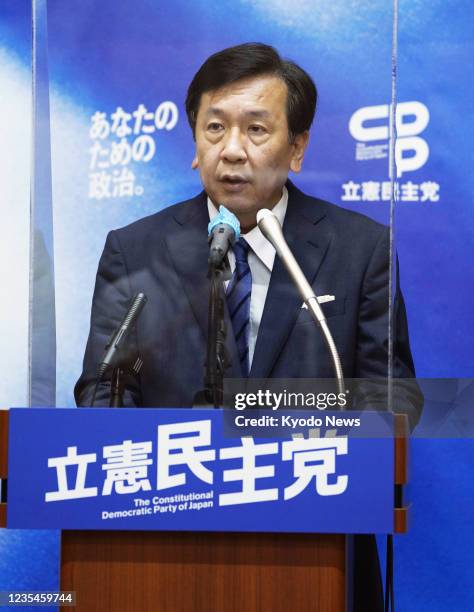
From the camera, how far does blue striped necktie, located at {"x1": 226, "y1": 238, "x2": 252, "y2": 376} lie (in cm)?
259

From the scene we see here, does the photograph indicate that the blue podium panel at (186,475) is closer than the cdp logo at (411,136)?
Yes

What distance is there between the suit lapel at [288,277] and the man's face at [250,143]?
72 millimetres

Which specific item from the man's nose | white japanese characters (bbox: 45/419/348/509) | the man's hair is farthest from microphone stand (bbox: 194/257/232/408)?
the man's hair

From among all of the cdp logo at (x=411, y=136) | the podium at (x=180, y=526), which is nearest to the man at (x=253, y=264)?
the podium at (x=180, y=526)

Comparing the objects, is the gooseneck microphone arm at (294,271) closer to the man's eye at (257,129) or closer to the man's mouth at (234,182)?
the man's mouth at (234,182)

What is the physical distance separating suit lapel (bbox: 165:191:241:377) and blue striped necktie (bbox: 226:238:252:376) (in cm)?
2

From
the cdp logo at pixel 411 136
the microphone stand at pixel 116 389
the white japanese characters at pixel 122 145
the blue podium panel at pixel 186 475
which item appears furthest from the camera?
the cdp logo at pixel 411 136

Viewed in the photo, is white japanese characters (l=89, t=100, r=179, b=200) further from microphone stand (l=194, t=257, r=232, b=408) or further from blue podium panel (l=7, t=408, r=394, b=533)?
blue podium panel (l=7, t=408, r=394, b=533)

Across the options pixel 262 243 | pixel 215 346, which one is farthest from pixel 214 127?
pixel 215 346

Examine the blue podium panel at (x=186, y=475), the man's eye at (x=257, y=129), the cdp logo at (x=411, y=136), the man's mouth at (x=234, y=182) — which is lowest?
the blue podium panel at (x=186, y=475)

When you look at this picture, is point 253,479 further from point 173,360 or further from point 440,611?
point 440,611

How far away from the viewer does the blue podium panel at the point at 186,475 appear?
2318 millimetres

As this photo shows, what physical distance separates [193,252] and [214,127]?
34cm

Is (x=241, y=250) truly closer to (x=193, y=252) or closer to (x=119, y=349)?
(x=193, y=252)
